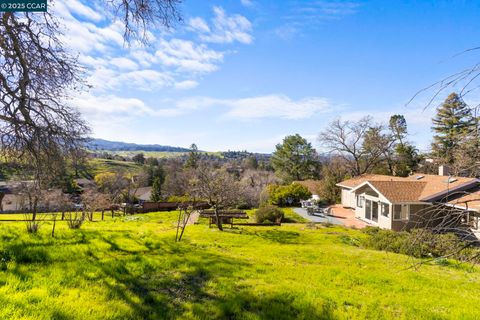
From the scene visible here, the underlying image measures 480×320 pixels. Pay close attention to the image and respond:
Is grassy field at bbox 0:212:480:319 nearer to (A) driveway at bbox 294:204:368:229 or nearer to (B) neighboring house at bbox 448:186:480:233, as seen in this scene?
(B) neighboring house at bbox 448:186:480:233

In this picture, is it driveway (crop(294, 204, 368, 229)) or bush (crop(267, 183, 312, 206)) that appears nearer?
driveway (crop(294, 204, 368, 229))

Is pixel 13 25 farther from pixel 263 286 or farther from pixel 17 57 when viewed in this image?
pixel 263 286

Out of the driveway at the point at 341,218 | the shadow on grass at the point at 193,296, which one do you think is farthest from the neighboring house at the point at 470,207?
the driveway at the point at 341,218

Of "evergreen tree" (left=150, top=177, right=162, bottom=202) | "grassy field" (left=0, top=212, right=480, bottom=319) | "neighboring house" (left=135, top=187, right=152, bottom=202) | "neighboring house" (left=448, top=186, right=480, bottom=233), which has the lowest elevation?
"neighboring house" (left=135, top=187, right=152, bottom=202)

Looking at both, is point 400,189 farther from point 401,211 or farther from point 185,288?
point 185,288

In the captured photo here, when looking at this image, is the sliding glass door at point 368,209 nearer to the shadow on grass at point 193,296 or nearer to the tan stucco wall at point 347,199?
the tan stucco wall at point 347,199

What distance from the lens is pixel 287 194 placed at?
37094mm

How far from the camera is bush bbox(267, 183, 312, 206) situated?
36.9m

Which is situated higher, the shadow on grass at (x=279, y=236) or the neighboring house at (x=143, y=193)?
the shadow on grass at (x=279, y=236)

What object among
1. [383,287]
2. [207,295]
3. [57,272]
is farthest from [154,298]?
[383,287]

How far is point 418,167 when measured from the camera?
40.9 m

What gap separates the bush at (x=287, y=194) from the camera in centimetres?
3694

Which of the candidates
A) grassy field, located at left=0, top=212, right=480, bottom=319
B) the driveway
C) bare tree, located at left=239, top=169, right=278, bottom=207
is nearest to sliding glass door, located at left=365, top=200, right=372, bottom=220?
the driveway

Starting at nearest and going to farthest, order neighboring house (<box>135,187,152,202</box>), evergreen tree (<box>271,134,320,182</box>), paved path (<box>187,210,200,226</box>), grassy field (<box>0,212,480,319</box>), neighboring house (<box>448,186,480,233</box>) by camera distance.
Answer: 1. neighboring house (<box>448,186,480,233</box>)
2. grassy field (<box>0,212,480,319</box>)
3. paved path (<box>187,210,200,226</box>)
4. evergreen tree (<box>271,134,320,182</box>)
5. neighboring house (<box>135,187,152,202</box>)
